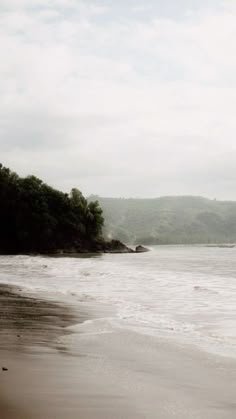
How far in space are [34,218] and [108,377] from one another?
101271mm

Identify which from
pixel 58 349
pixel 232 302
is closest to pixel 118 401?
pixel 58 349

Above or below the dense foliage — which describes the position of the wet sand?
below

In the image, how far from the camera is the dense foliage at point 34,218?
104250 mm

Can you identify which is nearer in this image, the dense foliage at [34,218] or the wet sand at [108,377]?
the wet sand at [108,377]

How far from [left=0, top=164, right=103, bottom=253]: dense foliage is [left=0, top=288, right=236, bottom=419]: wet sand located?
9658 cm

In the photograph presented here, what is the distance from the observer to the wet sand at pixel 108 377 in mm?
4117

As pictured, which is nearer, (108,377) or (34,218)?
(108,377)

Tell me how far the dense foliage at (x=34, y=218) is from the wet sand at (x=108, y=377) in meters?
96.6

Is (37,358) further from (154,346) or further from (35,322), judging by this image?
(35,322)

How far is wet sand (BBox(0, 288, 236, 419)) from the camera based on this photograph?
13.5 ft

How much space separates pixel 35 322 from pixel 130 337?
242cm

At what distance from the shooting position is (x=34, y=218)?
104750 mm

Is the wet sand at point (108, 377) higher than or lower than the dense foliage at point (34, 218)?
lower

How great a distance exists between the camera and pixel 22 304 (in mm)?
12406
